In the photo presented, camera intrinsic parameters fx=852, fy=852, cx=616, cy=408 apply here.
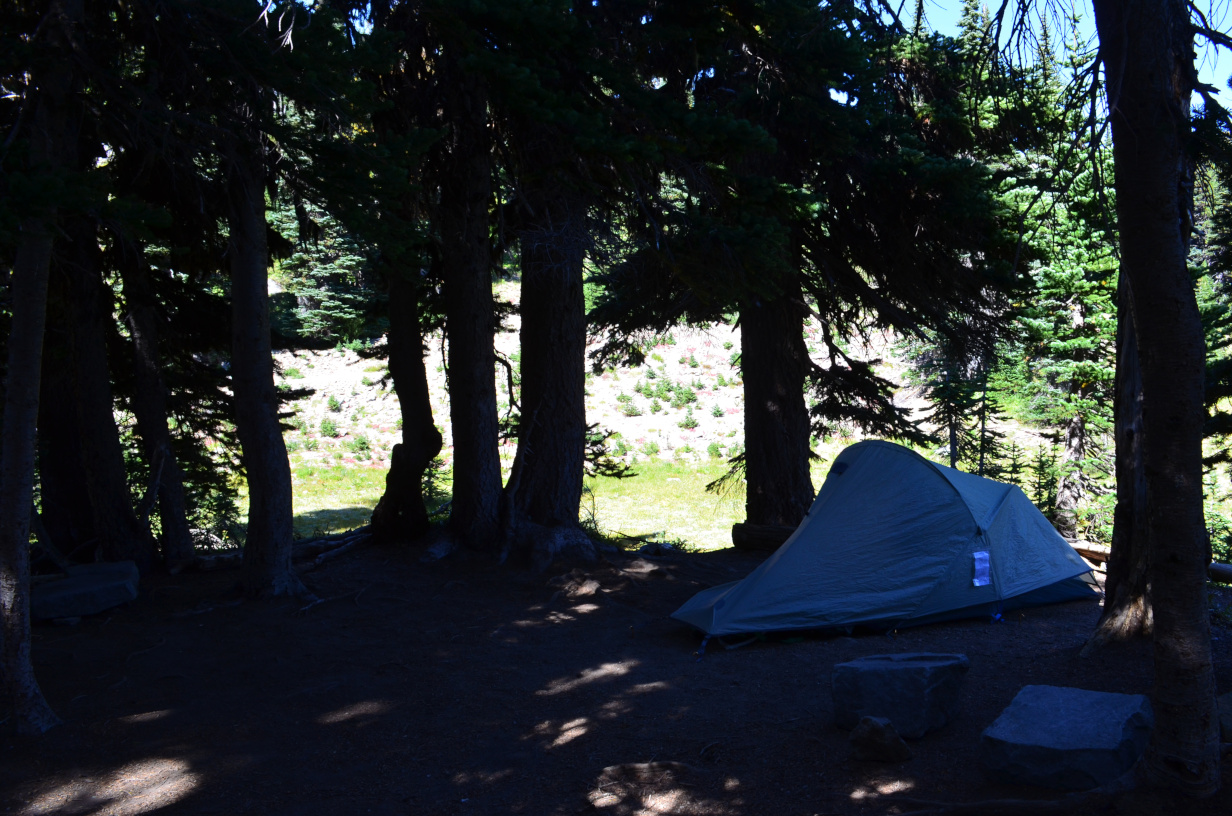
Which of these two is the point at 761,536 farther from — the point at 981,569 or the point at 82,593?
the point at 82,593

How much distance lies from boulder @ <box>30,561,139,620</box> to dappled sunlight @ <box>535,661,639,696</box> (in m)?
4.96

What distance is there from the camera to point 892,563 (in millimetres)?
7789

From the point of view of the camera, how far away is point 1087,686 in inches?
225

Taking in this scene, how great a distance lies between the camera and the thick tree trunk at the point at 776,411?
497 inches

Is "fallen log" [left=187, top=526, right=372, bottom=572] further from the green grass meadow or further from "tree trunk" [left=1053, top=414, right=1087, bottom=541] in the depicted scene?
"tree trunk" [left=1053, top=414, right=1087, bottom=541]

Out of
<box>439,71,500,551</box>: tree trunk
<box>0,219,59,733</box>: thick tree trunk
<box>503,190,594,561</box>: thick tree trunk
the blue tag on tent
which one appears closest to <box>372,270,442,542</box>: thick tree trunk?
<box>439,71,500,551</box>: tree trunk

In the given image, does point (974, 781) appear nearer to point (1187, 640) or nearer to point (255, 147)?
point (1187, 640)

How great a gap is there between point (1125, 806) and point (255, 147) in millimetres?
7729

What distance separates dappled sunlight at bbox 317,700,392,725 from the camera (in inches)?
237

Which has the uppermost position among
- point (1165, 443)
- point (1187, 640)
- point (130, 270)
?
point (130, 270)

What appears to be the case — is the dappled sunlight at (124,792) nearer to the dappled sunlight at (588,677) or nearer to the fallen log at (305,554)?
the dappled sunlight at (588,677)

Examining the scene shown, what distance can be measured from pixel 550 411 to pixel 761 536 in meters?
3.62

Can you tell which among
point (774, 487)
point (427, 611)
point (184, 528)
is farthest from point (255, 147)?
point (774, 487)

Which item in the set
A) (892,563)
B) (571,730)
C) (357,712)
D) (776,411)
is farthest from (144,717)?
(776,411)
